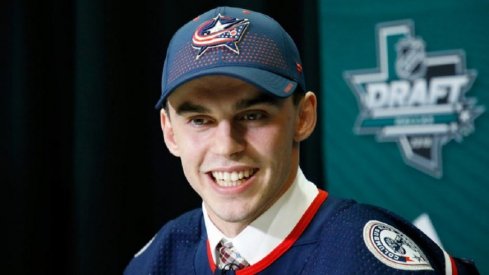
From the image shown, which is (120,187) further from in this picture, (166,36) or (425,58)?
(425,58)

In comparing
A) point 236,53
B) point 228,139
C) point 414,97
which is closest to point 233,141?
point 228,139

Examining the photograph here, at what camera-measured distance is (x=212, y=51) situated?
739 millimetres

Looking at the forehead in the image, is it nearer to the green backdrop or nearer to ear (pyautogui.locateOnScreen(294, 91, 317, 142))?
ear (pyautogui.locateOnScreen(294, 91, 317, 142))

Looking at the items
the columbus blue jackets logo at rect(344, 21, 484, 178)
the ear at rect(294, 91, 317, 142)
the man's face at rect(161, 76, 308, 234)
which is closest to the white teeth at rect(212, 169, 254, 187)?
the man's face at rect(161, 76, 308, 234)

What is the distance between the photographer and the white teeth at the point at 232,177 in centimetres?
75

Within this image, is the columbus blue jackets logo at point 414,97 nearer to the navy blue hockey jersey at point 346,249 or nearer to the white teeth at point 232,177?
the navy blue hockey jersey at point 346,249

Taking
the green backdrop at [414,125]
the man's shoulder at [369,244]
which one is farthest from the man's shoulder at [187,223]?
the green backdrop at [414,125]

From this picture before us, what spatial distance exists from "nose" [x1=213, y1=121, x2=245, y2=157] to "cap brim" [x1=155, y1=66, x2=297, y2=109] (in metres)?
0.06

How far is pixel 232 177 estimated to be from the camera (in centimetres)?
75

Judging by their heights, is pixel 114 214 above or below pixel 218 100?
below

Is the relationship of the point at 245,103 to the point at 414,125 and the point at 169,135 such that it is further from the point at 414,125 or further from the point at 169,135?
the point at 414,125

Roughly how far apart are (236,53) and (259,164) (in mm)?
148

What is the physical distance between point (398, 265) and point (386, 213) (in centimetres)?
14

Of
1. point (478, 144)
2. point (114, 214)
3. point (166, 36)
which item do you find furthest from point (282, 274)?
point (166, 36)
